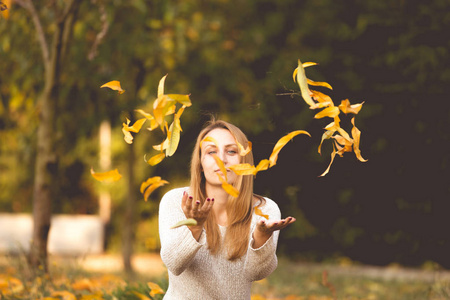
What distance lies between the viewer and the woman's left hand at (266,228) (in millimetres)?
2072

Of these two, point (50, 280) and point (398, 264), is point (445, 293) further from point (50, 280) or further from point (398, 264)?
point (398, 264)

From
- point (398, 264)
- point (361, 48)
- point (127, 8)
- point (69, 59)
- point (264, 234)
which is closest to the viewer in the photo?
point (264, 234)

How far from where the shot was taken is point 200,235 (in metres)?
2.33

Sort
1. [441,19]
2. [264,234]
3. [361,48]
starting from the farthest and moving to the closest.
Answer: [361,48], [441,19], [264,234]

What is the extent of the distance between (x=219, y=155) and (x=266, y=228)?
1.53 ft

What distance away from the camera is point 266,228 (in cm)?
218

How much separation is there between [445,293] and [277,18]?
777 cm

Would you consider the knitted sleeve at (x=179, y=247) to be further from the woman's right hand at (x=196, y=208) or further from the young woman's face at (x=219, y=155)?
the young woman's face at (x=219, y=155)

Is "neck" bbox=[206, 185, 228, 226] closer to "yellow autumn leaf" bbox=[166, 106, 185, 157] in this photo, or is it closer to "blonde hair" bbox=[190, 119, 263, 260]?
"blonde hair" bbox=[190, 119, 263, 260]

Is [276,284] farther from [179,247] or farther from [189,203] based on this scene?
[189,203]

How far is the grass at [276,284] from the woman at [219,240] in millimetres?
639

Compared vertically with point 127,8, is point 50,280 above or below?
below

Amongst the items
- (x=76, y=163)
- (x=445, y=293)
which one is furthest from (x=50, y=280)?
(x=76, y=163)

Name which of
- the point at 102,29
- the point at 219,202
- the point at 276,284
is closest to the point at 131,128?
the point at 219,202
